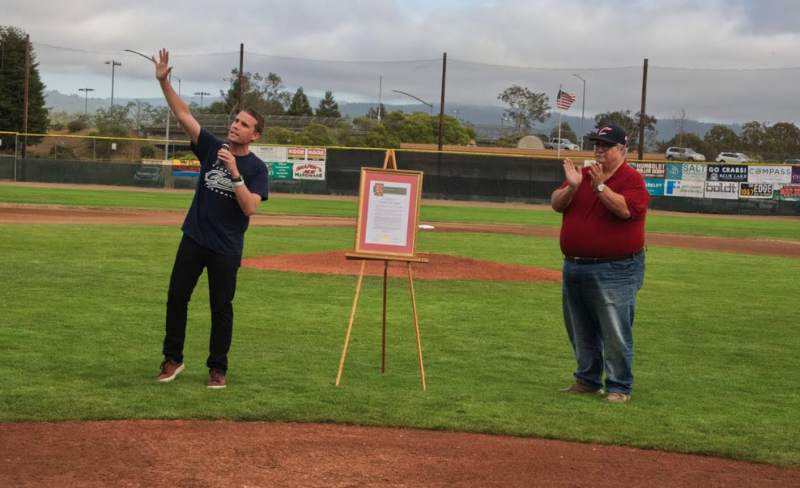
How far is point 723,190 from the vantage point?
140 feet

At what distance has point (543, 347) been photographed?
898 cm

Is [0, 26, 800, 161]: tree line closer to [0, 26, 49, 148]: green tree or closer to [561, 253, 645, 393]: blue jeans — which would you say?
[0, 26, 49, 148]: green tree

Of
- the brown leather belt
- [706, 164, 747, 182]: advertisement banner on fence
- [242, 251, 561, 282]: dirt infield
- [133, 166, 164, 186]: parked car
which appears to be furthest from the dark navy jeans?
[133, 166, 164, 186]: parked car

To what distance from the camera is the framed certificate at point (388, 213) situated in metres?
7.17

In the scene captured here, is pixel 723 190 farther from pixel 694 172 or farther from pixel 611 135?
pixel 611 135

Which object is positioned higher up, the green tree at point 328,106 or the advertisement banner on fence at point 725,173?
the green tree at point 328,106

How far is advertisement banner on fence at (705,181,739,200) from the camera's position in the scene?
42.5m

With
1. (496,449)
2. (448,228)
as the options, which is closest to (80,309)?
(496,449)

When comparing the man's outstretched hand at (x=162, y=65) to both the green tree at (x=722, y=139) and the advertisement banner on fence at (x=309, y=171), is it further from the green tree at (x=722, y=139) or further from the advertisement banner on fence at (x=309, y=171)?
the green tree at (x=722, y=139)

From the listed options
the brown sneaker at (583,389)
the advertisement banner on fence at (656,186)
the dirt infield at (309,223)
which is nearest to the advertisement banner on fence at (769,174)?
the advertisement banner on fence at (656,186)

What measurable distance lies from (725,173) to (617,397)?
38629 millimetres

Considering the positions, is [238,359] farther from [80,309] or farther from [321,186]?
[321,186]

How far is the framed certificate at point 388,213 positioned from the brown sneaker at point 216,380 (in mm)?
1424

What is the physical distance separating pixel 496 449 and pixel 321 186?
134ft
